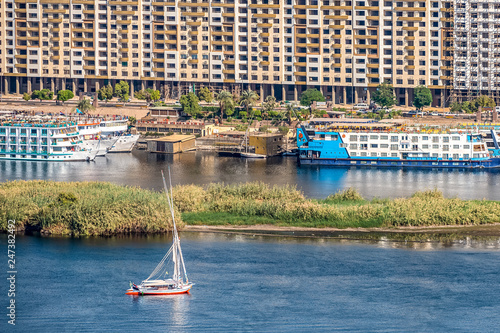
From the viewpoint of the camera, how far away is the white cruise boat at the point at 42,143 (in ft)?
302

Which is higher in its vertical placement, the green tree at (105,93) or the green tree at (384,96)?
the green tree at (105,93)

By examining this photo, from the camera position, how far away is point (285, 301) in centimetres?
4609

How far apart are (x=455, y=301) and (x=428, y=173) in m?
40.9

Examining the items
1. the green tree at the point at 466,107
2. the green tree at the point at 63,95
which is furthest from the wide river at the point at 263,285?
the green tree at the point at 63,95

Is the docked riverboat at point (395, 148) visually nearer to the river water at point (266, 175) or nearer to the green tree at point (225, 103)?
the river water at point (266, 175)

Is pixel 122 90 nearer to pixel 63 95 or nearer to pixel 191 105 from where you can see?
pixel 63 95

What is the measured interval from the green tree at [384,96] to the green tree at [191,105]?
666 inches

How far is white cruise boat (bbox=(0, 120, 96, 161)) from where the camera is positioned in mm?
92062

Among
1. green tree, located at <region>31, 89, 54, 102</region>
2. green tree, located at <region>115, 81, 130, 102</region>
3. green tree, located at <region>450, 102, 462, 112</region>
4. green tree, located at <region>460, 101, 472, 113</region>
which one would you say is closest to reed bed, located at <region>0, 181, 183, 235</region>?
green tree, located at <region>460, 101, 472, 113</region>

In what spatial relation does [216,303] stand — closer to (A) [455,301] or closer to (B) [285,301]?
(B) [285,301]

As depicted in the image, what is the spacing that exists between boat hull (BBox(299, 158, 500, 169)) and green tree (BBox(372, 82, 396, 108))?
19857 millimetres

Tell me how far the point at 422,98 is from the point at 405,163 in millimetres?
20100

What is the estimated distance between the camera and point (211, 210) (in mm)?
62406

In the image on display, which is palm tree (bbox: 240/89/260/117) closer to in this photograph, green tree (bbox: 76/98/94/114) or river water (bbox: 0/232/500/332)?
green tree (bbox: 76/98/94/114)
